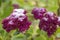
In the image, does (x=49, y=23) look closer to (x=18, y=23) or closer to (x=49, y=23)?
(x=49, y=23)

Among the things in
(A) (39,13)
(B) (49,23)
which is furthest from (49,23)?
(A) (39,13)

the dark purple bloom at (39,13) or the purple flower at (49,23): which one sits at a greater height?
the dark purple bloom at (39,13)

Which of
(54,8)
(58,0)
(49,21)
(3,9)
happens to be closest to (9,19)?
(49,21)

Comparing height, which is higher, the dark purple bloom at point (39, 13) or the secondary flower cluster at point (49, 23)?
the dark purple bloom at point (39, 13)

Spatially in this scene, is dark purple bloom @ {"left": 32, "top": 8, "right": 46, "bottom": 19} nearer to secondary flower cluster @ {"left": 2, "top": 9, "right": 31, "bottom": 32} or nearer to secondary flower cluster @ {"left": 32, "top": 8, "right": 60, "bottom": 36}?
secondary flower cluster @ {"left": 32, "top": 8, "right": 60, "bottom": 36}

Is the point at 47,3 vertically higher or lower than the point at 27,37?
higher

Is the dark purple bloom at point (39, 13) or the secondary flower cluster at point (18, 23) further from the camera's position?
the dark purple bloom at point (39, 13)

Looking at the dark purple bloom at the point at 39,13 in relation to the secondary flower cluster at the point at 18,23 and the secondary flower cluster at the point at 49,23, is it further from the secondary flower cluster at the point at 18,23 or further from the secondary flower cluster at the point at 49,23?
the secondary flower cluster at the point at 18,23

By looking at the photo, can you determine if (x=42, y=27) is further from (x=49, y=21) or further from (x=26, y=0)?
(x=26, y=0)

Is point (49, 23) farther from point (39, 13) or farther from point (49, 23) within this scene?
point (39, 13)

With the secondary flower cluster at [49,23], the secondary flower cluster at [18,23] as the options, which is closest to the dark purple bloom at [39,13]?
the secondary flower cluster at [49,23]

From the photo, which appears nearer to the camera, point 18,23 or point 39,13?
point 18,23
